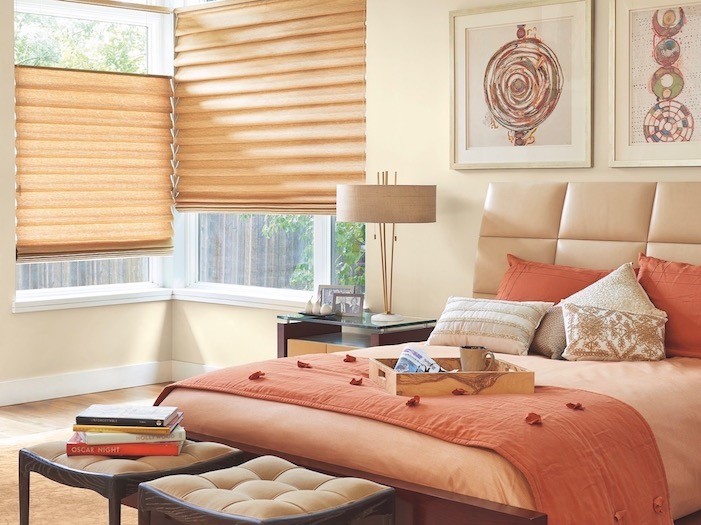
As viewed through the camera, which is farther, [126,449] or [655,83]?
[655,83]

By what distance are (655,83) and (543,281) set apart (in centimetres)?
99

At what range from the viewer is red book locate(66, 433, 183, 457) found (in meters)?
3.15

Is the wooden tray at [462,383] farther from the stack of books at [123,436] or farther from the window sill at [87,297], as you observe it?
the window sill at [87,297]

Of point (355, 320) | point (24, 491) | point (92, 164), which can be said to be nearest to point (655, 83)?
point (355, 320)

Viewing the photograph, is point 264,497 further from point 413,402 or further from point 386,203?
point 386,203

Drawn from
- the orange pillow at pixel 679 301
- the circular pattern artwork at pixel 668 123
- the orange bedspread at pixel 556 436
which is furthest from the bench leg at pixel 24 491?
the circular pattern artwork at pixel 668 123

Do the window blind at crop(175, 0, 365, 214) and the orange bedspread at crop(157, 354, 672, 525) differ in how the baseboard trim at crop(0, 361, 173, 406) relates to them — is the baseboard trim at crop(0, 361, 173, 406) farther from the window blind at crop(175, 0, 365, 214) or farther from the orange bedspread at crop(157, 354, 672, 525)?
the orange bedspread at crop(157, 354, 672, 525)

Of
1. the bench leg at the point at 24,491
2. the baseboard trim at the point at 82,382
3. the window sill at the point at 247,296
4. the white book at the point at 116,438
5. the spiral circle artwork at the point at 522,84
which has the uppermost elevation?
the spiral circle artwork at the point at 522,84

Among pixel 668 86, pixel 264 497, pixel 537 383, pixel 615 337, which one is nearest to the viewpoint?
pixel 264 497

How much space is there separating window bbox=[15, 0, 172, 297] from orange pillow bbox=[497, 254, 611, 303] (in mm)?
2929

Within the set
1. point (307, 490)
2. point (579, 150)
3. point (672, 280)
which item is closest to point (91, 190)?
point (579, 150)

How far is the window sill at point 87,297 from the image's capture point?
625 cm

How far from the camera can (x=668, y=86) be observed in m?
4.61

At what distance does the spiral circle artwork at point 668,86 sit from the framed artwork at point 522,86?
1.04 ft
